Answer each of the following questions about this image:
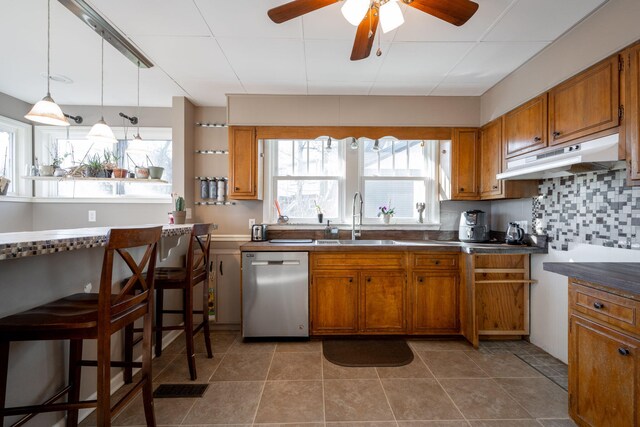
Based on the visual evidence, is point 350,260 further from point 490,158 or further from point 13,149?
point 13,149

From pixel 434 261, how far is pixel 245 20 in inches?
99.2

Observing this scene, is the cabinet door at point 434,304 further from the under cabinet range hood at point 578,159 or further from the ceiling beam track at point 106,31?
the ceiling beam track at point 106,31

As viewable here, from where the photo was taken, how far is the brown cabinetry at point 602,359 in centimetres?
128

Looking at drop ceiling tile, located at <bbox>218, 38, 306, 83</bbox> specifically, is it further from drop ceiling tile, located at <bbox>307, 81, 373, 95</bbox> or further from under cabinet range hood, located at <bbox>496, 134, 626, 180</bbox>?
under cabinet range hood, located at <bbox>496, 134, 626, 180</bbox>

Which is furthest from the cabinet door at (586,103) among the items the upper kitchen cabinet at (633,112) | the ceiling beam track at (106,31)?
the ceiling beam track at (106,31)

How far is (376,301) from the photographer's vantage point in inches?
107

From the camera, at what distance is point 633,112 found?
1.56 meters

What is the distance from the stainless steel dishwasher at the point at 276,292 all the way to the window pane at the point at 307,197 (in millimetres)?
841

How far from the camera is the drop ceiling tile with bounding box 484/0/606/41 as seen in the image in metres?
1.76

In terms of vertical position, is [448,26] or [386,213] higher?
[448,26]

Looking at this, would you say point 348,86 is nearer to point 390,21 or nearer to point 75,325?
point 390,21

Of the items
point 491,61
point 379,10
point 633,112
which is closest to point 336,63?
point 379,10

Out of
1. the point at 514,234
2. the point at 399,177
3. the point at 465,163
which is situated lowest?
the point at 514,234

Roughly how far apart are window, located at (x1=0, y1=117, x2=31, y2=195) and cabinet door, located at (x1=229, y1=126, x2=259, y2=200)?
8.23 ft
